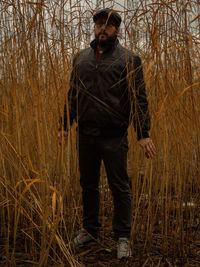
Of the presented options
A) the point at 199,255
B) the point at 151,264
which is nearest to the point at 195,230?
the point at 199,255

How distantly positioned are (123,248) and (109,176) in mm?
367

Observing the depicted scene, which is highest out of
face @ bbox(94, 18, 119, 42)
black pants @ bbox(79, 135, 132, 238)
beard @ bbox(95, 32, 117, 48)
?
face @ bbox(94, 18, 119, 42)

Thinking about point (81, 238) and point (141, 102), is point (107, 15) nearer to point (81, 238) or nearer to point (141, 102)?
point (141, 102)

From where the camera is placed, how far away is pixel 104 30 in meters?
1.58

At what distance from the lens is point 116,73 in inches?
62.1

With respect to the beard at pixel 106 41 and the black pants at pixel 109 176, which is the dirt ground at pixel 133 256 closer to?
the black pants at pixel 109 176

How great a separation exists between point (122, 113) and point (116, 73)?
21 cm

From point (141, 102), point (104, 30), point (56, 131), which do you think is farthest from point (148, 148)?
point (104, 30)

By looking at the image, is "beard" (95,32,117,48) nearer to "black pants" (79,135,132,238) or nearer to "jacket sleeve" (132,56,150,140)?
"jacket sleeve" (132,56,150,140)

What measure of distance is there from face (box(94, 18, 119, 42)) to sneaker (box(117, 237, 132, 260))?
1.04 metres

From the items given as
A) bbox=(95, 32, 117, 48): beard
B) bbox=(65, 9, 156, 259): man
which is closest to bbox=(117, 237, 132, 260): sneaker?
bbox=(65, 9, 156, 259): man

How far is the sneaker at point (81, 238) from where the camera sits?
1.69m

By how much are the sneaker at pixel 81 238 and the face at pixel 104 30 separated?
1.06 metres

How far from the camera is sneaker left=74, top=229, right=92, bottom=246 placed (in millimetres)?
1695
